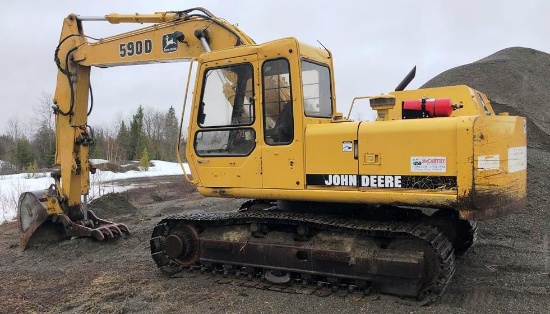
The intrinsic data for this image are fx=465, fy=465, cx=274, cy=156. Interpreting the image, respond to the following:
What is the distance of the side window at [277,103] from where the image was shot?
5.51 m

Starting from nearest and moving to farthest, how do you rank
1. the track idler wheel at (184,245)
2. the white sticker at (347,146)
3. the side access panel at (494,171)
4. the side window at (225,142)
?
1. the side access panel at (494,171)
2. the white sticker at (347,146)
3. the side window at (225,142)
4. the track idler wheel at (184,245)

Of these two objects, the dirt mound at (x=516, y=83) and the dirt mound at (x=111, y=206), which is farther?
the dirt mound at (x=516, y=83)

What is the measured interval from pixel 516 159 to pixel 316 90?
246 centimetres

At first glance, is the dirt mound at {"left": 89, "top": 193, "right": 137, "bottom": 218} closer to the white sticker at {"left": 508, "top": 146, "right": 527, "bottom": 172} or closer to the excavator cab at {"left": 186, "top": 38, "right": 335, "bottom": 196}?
the excavator cab at {"left": 186, "top": 38, "right": 335, "bottom": 196}

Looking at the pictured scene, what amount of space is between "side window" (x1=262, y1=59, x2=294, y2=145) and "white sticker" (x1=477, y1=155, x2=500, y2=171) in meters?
2.04

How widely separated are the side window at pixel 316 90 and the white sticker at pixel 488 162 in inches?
78.4

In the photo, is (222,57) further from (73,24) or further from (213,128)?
(73,24)

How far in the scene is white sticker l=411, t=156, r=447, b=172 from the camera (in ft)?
15.1

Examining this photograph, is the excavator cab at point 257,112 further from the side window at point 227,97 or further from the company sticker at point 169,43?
the company sticker at point 169,43

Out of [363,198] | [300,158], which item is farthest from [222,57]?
[363,198]

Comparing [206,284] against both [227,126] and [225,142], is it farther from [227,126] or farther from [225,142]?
[227,126]

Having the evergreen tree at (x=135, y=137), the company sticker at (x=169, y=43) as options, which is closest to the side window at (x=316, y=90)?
the company sticker at (x=169, y=43)

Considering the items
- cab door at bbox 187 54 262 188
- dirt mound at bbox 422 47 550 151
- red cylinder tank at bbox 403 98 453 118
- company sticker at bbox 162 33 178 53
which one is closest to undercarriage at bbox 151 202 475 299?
cab door at bbox 187 54 262 188

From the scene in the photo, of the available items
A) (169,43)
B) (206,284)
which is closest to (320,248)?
(206,284)
